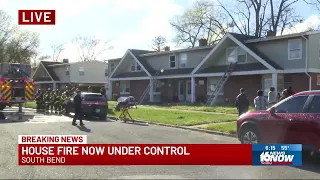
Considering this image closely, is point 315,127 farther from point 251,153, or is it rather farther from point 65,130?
point 65,130

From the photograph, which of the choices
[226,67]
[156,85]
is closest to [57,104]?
[156,85]

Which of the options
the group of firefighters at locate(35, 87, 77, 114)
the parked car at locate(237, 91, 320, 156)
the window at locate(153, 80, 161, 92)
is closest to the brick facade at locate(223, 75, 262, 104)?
the window at locate(153, 80, 161, 92)

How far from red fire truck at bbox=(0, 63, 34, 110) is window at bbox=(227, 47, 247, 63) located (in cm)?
1478

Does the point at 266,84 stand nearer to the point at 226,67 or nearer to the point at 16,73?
the point at 226,67

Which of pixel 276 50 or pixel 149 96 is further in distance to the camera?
pixel 149 96

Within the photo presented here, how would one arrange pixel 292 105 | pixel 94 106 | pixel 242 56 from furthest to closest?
pixel 242 56, pixel 94 106, pixel 292 105

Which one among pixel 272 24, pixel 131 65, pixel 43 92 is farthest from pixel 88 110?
pixel 272 24

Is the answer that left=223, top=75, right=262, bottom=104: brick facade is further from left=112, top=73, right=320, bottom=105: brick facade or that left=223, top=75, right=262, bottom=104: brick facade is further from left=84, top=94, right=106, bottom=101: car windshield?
left=84, top=94, right=106, bottom=101: car windshield

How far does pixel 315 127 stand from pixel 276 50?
1910 centimetres

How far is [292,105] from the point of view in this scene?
9031 millimetres

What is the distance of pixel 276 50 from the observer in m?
26.3

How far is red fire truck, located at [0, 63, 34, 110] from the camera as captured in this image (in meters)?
23.5

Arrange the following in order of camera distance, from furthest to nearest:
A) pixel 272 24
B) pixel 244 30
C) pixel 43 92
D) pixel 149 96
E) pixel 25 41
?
1. pixel 25 41
2. pixel 244 30
3. pixel 272 24
4. pixel 149 96
5. pixel 43 92

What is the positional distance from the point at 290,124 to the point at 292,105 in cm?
53
